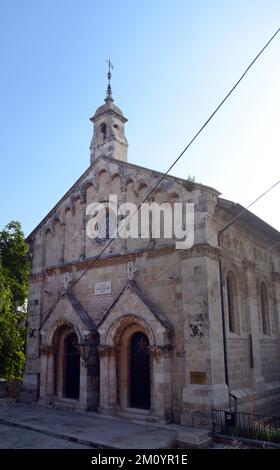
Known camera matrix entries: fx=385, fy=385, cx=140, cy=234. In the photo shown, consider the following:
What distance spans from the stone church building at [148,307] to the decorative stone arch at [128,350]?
4 cm

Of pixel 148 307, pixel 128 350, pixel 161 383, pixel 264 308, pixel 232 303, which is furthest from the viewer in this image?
pixel 264 308

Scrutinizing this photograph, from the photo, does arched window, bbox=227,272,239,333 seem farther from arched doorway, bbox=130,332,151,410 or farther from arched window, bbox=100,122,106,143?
arched window, bbox=100,122,106,143

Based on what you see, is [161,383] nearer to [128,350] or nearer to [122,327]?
[128,350]

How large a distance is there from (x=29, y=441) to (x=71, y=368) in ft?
18.9

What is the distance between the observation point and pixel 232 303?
15516 mm

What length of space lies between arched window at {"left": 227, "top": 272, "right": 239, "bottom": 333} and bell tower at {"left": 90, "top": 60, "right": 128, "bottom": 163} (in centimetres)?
772

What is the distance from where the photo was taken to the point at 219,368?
41.1 ft

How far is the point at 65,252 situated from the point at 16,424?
7.65 m

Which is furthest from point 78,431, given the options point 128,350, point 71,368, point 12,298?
point 12,298

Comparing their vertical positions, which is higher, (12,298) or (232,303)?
(12,298)

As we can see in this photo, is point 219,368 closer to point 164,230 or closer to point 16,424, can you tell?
point 164,230

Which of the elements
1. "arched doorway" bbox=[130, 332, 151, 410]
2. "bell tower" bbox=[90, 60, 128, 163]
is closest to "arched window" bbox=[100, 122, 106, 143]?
"bell tower" bbox=[90, 60, 128, 163]

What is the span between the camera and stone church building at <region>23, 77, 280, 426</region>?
12.9 m

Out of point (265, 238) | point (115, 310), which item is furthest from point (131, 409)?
point (265, 238)
